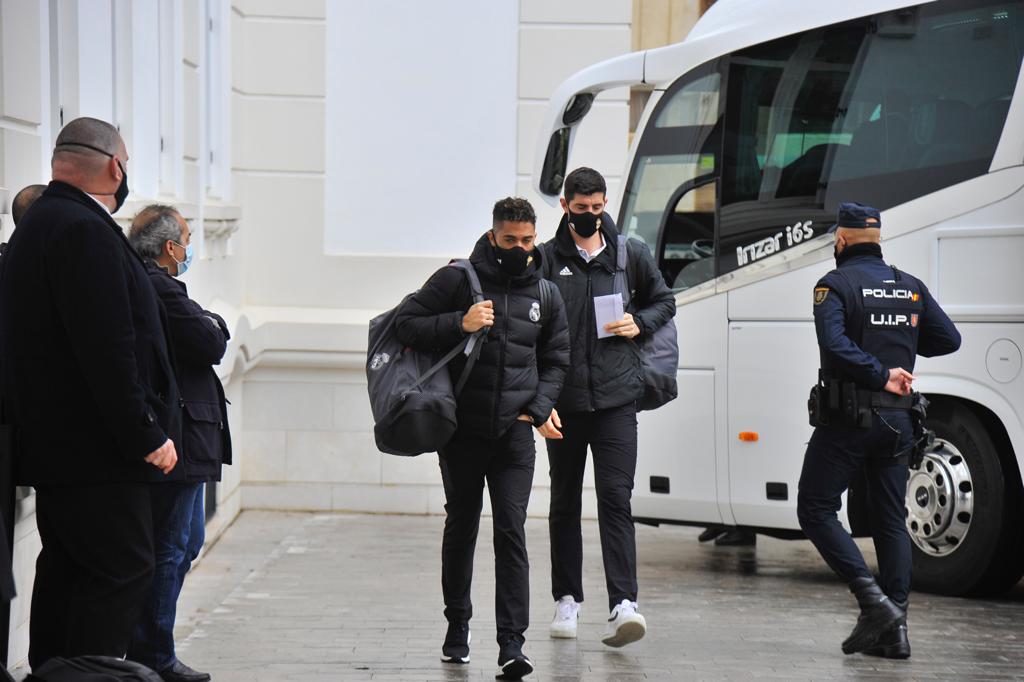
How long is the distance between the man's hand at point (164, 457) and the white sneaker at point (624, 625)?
2.50m

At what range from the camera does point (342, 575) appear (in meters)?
9.13

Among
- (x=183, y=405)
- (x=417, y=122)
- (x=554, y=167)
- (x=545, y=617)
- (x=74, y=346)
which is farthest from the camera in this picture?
(x=417, y=122)

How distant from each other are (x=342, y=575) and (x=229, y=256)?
2.61m

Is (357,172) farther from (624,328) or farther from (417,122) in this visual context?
(624,328)

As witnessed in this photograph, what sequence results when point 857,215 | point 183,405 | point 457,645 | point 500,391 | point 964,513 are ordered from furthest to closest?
point 964,513, point 857,215, point 457,645, point 500,391, point 183,405

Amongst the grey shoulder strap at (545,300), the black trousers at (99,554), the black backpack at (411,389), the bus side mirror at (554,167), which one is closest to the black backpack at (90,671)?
the black trousers at (99,554)

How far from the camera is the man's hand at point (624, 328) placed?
277 inches

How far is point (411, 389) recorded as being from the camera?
20.8 feet

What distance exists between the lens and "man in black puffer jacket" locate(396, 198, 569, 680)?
6441mm

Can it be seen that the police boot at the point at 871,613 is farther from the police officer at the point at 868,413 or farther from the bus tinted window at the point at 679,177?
the bus tinted window at the point at 679,177

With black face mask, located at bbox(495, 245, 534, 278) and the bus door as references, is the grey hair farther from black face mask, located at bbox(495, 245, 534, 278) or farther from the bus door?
the bus door

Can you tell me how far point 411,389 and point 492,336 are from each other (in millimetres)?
393

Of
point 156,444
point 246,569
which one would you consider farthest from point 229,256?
point 156,444

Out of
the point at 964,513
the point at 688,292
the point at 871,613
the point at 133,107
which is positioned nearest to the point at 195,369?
the point at 133,107
